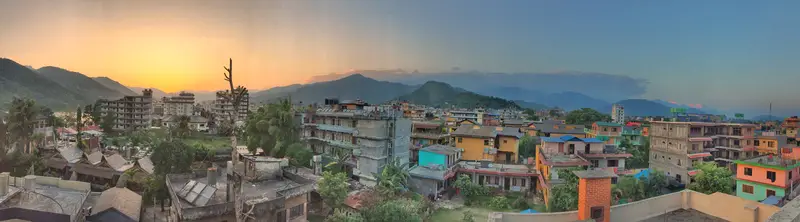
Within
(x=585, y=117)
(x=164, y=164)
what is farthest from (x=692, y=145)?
(x=585, y=117)

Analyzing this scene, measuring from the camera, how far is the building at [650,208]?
486 centimetres

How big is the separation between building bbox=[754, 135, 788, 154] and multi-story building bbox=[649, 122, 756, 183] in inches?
10.0

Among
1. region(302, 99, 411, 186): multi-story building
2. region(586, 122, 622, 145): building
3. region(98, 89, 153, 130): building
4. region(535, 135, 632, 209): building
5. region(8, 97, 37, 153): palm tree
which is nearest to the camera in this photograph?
region(535, 135, 632, 209): building

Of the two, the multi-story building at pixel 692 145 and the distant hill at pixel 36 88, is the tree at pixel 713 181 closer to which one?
the multi-story building at pixel 692 145

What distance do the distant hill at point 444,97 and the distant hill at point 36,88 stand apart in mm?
46454

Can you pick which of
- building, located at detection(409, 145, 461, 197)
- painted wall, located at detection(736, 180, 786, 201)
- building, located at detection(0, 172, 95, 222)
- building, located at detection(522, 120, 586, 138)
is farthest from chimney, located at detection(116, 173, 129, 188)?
building, located at detection(522, 120, 586, 138)

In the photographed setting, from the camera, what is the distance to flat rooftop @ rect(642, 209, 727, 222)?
17.9 ft

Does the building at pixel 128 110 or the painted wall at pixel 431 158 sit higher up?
the building at pixel 128 110

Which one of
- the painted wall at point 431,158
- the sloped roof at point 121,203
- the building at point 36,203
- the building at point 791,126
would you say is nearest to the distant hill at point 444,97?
the building at point 791,126

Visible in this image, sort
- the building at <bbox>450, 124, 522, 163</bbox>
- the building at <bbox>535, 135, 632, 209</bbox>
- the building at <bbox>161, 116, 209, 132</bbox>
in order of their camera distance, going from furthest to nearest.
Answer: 1. the building at <bbox>161, 116, 209, 132</bbox>
2. the building at <bbox>450, 124, 522, 163</bbox>
3. the building at <bbox>535, 135, 632, 209</bbox>

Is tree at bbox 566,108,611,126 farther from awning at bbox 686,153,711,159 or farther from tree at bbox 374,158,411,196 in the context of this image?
tree at bbox 374,158,411,196

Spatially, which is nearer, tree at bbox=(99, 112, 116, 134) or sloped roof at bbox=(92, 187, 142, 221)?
sloped roof at bbox=(92, 187, 142, 221)

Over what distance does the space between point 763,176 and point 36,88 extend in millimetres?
64884

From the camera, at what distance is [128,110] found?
108ft
